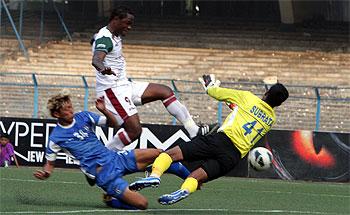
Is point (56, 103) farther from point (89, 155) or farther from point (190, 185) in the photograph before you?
point (190, 185)

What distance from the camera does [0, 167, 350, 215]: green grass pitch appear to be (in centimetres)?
1222

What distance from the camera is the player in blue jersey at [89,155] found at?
479 inches

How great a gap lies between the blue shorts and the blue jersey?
0.29 ft

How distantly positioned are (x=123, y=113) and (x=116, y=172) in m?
1.90

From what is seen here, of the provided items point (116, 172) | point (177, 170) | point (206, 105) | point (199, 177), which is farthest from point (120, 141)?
point (206, 105)

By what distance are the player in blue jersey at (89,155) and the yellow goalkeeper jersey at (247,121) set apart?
1315 mm

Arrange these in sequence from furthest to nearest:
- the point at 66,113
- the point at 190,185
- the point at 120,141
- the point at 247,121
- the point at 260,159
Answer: the point at 120,141 < the point at 260,159 < the point at 247,121 < the point at 66,113 < the point at 190,185

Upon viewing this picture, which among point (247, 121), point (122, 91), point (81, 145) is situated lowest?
point (81, 145)

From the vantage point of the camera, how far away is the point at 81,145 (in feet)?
40.7

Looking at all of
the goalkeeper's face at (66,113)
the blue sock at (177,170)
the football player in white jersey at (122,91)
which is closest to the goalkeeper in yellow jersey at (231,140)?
the blue sock at (177,170)

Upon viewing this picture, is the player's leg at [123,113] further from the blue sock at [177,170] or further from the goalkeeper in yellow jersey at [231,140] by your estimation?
the goalkeeper in yellow jersey at [231,140]

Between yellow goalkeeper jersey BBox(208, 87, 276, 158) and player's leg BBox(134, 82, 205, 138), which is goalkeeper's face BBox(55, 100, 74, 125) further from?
player's leg BBox(134, 82, 205, 138)

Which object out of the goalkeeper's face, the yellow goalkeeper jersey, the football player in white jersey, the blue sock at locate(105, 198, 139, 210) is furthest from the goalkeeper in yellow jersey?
the football player in white jersey

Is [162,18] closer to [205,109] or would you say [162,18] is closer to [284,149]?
[205,109]
